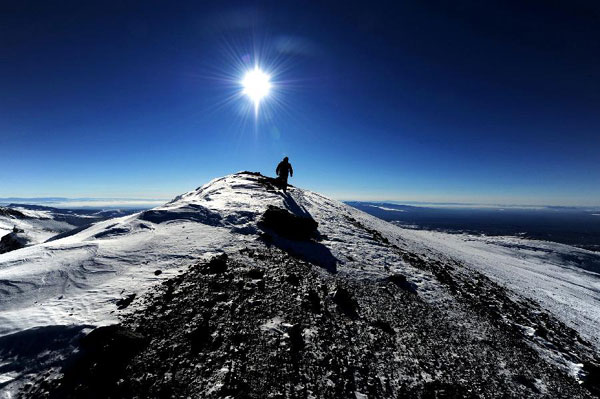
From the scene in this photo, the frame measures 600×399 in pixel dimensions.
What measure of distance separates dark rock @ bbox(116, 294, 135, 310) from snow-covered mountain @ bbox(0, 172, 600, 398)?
0.48ft

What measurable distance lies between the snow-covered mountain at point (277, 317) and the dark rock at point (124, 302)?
0.48 feet

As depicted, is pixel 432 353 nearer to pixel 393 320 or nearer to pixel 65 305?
pixel 393 320

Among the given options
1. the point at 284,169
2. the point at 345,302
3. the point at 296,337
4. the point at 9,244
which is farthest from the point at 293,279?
the point at 9,244

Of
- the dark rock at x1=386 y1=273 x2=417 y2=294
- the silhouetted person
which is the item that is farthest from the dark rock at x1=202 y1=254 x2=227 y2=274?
the silhouetted person

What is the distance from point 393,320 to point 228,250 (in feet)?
30.2

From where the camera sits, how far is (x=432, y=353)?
970 cm

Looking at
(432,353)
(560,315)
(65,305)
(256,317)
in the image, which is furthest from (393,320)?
(560,315)

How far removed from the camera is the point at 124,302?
8.95m

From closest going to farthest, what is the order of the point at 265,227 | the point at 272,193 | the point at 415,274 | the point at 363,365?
1. the point at 363,365
2. the point at 415,274
3. the point at 265,227
4. the point at 272,193

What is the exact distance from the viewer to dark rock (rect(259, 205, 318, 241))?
19039 millimetres

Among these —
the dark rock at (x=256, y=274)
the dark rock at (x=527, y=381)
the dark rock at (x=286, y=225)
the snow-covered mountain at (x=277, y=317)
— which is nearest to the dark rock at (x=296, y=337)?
the snow-covered mountain at (x=277, y=317)

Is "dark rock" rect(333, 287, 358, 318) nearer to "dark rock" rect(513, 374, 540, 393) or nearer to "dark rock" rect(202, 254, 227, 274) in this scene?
"dark rock" rect(202, 254, 227, 274)

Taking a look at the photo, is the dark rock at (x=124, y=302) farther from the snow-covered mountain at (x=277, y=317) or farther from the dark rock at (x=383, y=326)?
the dark rock at (x=383, y=326)

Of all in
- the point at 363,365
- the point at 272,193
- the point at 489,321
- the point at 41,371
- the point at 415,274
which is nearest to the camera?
the point at 41,371
